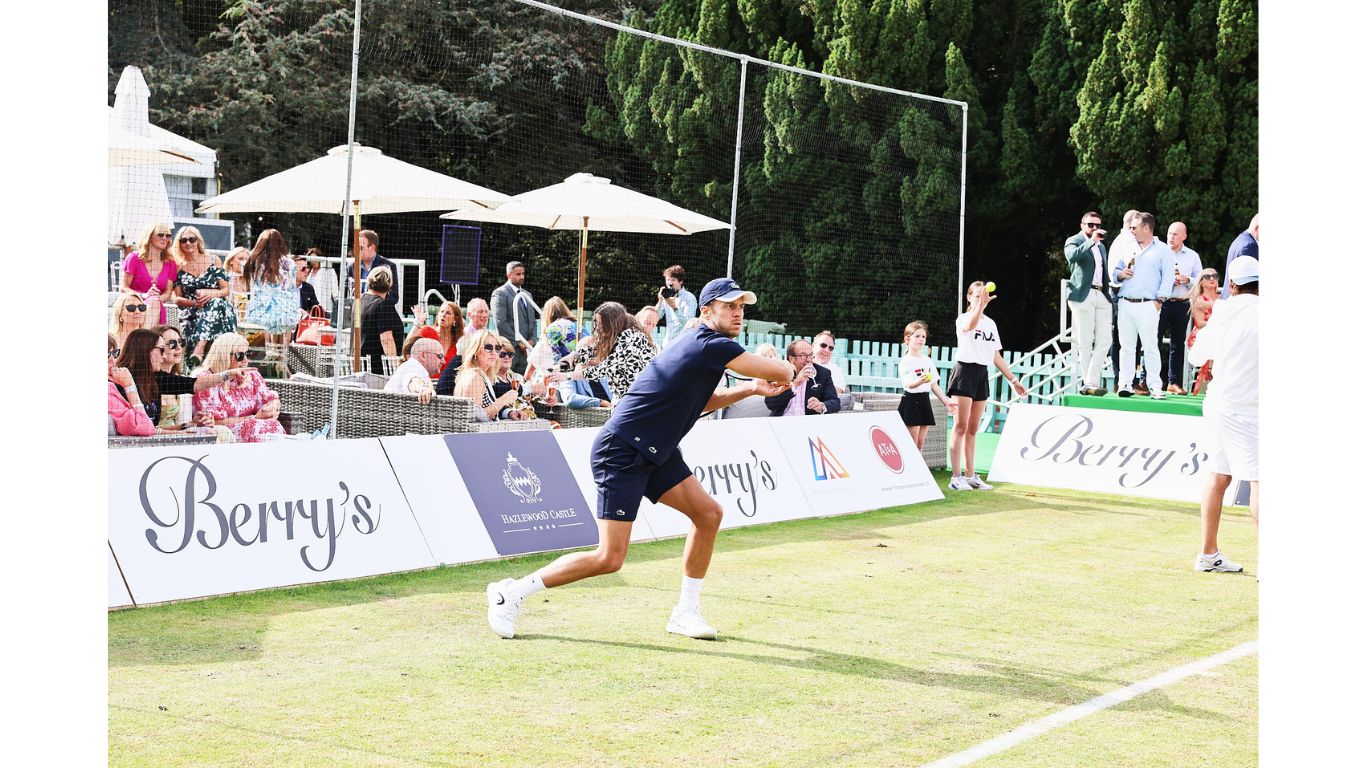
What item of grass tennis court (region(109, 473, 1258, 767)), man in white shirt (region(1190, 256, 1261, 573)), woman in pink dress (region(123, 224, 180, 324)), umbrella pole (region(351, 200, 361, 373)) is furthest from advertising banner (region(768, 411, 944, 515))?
woman in pink dress (region(123, 224, 180, 324))

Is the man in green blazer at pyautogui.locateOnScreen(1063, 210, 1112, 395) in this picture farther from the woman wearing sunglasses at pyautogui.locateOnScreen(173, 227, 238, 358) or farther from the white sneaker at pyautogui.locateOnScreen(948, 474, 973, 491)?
the woman wearing sunglasses at pyautogui.locateOnScreen(173, 227, 238, 358)

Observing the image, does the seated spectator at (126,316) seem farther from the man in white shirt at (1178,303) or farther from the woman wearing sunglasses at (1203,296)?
the man in white shirt at (1178,303)

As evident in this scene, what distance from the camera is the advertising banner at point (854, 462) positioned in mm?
11930

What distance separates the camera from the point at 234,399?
9.70 metres

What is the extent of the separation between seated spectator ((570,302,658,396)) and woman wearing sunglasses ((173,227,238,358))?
118 inches

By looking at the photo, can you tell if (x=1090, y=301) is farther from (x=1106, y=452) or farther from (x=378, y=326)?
(x=378, y=326)

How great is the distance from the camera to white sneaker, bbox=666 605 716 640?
6980 mm

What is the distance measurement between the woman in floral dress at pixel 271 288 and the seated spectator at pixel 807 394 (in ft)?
14.9

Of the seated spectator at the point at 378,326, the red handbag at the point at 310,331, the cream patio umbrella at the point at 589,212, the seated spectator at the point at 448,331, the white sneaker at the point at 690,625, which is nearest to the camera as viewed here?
the white sneaker at the point at 690,625

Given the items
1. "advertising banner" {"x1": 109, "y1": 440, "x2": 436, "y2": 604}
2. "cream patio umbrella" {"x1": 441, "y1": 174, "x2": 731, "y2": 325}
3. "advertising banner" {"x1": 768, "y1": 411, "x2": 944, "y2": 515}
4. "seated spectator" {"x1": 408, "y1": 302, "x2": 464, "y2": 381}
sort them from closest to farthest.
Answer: "advertising banner" {"x1": 109, "y1": 440, "x2": 436, "y2": 604} < "advertising banner" {"x1": 768, "y1": 411, "x2": 944, "y2": 515} < "seated spectator" {"x1": 408, "y1": 302, "x2": 464, "y2": 381} < "cream patio umbrella" {"x1": 441, "y1": 174, "x2": 731, "y2": 325}

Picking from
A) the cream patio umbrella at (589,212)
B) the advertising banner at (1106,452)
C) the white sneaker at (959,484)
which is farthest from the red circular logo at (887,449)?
the cream patio umbrella at (589,212)

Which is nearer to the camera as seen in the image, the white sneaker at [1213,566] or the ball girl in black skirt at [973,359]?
the white sneaker at [1213,566]

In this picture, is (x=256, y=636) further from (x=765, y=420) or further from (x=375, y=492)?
(x=765, y=420)
